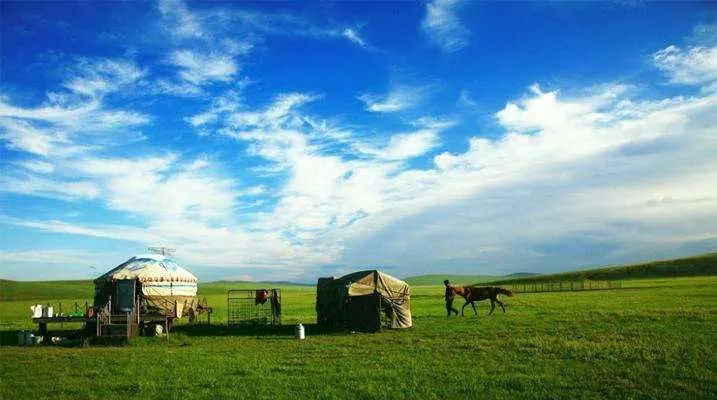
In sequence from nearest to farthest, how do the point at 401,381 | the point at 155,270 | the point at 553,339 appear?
the point at 401,381 → the point at 553,339 → the point at 155,270

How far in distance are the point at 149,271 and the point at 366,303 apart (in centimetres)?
1430

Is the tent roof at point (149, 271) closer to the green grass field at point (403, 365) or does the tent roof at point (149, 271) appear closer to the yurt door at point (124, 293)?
the yurt door at point (124, 293)

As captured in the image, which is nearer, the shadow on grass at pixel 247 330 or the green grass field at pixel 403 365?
the green grass field at pixel 403 365

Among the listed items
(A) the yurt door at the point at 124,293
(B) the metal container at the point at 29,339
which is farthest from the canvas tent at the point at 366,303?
(B) the metal container at the point at 29,339

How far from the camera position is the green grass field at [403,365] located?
476 inches

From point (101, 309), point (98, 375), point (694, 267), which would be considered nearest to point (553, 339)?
point (98, 375)

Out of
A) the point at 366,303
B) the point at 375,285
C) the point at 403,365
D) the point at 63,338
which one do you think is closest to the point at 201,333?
the point at 63,338

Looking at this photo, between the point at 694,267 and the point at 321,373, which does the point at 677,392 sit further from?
the point at 694,267

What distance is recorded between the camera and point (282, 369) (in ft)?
49.2

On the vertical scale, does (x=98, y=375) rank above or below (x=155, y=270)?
below

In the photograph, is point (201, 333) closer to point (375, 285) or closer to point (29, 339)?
point (29, 339)

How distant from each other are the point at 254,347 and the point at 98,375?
20.3ft

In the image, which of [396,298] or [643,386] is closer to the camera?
[643,386]

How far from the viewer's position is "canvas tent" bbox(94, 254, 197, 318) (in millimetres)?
31016
